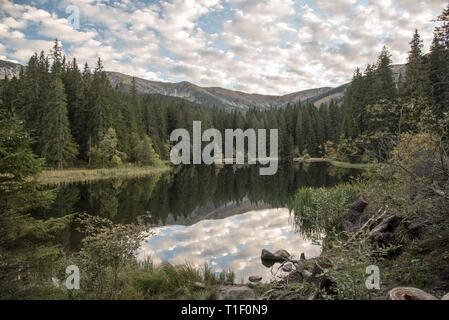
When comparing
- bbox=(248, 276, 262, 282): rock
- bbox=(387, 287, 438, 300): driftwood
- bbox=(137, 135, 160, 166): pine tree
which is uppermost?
bbox=(137, 135, 160, 166): pine tree

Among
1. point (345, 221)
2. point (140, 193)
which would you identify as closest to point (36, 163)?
point (345, 221)

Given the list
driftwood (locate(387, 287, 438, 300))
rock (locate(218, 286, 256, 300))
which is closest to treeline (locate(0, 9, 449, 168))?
rock (locate(218, 286, 256, 300))

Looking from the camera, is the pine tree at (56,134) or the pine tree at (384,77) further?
the pine tree at (384,77)

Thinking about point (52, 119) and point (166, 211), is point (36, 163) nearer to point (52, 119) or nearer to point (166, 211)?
point (166, 211)

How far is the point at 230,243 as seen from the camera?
11.7 metres

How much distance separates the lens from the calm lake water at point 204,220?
395 inches

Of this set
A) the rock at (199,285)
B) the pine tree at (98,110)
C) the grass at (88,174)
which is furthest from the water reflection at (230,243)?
the pine tree at (98,110)

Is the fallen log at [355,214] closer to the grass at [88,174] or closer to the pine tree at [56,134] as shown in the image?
the grass at [88,174]

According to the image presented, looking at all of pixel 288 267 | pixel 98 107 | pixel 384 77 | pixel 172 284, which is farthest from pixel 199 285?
pixel 384 77

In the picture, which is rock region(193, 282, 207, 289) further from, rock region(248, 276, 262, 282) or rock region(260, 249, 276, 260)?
rock region(260, 249, 276, 260)

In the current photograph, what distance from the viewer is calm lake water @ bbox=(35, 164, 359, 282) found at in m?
10.0

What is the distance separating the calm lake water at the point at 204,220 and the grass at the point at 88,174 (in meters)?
7.76
